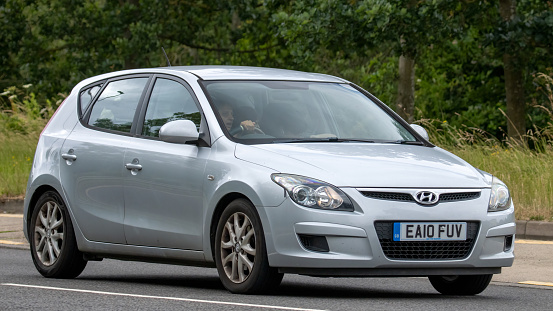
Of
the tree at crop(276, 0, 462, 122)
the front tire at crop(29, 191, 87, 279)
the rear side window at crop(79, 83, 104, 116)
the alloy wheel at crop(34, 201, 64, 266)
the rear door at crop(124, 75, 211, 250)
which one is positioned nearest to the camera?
the rear door at crop(124, 75, 211, 250)

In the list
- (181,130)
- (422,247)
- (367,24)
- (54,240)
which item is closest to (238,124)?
(181,130)

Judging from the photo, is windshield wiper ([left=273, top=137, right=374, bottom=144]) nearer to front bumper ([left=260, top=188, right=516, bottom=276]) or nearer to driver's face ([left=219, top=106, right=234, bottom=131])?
driver's face ([left=219, top=106, right=234, bottom=131])

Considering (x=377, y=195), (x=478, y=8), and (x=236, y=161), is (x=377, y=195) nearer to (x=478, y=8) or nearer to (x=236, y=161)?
(x=236, y=161)

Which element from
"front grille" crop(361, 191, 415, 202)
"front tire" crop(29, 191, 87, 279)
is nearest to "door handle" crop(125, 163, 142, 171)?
"front tire" crop(29, 191, 87, 279)

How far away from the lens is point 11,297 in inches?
313

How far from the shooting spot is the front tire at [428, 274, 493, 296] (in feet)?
27.6

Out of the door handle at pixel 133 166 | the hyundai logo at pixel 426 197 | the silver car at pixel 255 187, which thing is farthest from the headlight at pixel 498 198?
the door handle at pixel 133 166

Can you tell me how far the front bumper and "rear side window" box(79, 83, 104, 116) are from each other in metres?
3.04

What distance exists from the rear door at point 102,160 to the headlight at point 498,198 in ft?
9.30

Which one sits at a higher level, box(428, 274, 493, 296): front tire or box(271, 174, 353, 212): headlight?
box(271, 174, 353, 212): headlight

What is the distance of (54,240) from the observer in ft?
32.1

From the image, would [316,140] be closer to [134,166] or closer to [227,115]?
[227,115]

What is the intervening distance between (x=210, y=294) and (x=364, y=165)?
4.67ft

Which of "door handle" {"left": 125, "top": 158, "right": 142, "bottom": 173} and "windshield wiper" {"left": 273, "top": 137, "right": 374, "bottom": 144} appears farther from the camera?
"door handle" {"left": 125, "top": 158, "right": 142, "bottom": 173}
